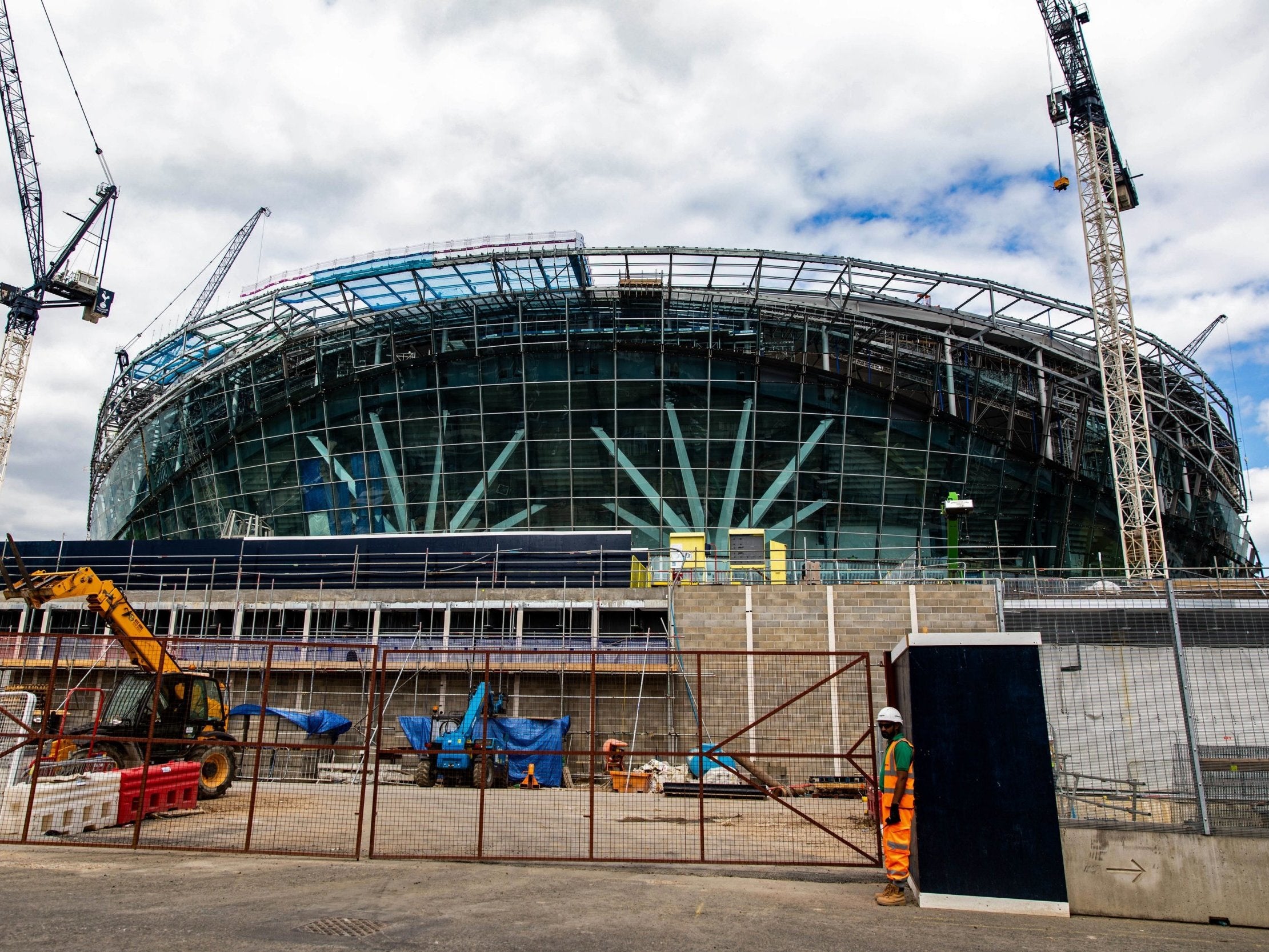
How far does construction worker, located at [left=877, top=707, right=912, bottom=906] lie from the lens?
8.18 meters

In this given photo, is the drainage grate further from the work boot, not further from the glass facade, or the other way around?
the glass facade

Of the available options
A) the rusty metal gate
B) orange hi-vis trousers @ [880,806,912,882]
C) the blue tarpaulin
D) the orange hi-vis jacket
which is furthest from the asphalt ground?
the blue tarpaulin

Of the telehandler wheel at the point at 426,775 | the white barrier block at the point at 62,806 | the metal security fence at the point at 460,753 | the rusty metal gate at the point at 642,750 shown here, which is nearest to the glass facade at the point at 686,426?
the metal security fence at the point at 460,753

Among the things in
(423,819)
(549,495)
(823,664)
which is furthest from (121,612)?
(549,495)

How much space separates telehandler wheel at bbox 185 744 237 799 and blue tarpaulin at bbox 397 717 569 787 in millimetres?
4679

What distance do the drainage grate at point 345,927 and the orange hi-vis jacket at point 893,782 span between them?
4.48 m

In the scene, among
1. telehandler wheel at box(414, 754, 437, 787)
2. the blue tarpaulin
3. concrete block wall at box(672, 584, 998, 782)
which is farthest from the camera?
concrete block wall at box(672, 584, 998, 782)

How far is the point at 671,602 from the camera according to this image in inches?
968

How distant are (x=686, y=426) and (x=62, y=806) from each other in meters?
27.6

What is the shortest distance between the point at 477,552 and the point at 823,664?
12.3m

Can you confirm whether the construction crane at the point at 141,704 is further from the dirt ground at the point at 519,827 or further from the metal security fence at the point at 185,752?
the dirt ground at the point at 519,827

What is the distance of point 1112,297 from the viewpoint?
40.5m

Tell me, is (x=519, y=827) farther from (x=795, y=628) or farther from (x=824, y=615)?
(x=824, y=615)

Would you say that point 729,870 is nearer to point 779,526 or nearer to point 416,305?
point 779,526
